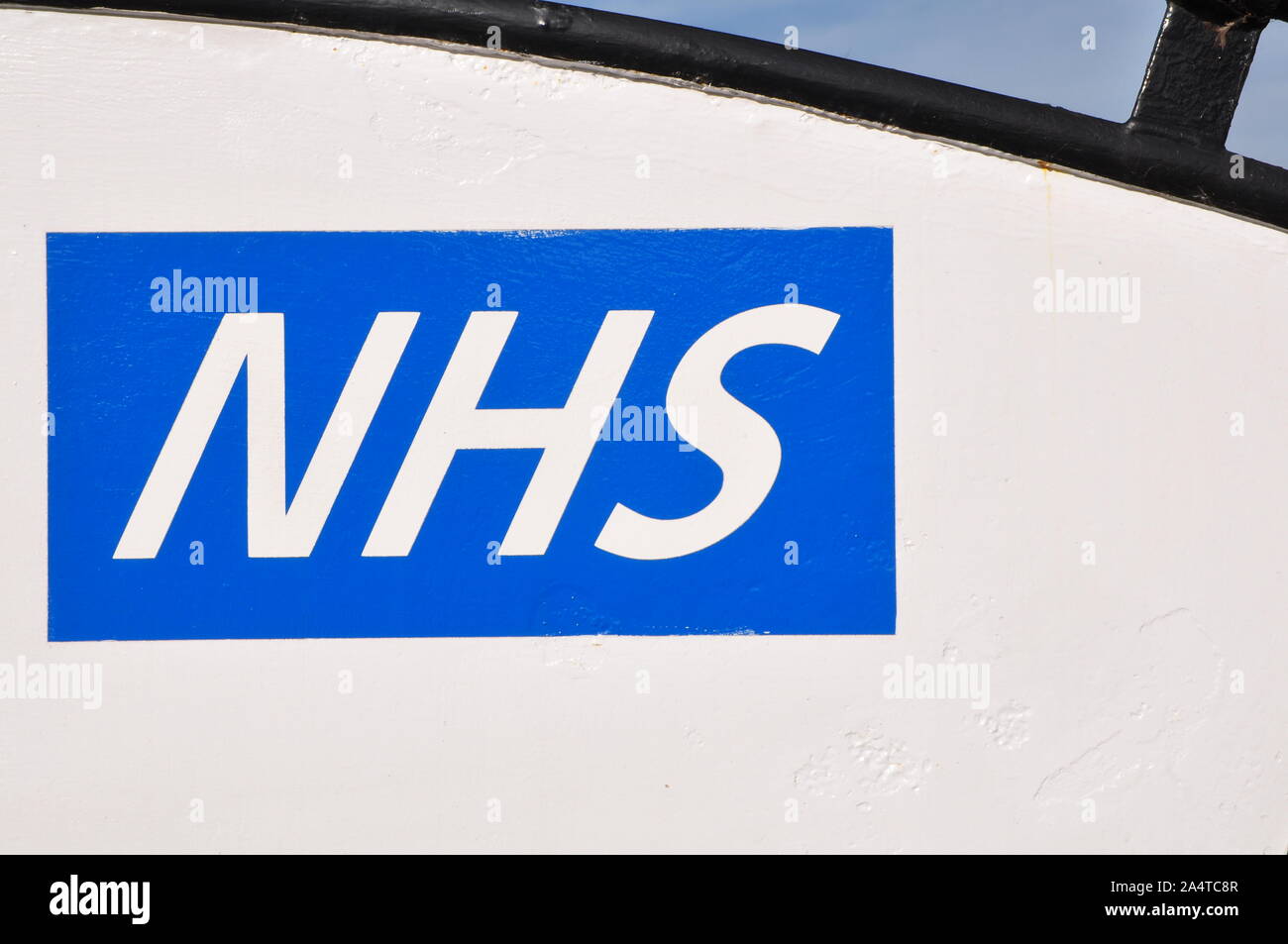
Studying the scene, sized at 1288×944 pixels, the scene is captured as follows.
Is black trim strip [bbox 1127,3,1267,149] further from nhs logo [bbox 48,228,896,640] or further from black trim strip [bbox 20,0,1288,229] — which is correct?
nhs logo [bbox 48,228,896,640]

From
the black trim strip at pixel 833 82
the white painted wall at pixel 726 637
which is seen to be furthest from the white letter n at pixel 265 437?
the black trim strip at pixel 833 82

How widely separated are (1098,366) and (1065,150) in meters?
0.52

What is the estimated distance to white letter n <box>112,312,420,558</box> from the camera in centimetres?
212

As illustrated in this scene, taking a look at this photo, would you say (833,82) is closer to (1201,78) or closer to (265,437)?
(1201,78)

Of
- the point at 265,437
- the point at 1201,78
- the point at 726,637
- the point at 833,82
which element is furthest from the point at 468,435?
the point at 1201,78

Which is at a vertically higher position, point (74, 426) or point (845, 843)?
point (74, 426)

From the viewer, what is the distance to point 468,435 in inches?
84.1

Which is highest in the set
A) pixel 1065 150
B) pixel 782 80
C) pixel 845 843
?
pixel 782 80

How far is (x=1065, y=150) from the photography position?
2176 mm

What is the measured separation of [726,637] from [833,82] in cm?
132

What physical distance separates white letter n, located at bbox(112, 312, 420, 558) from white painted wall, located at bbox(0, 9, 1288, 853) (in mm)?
236

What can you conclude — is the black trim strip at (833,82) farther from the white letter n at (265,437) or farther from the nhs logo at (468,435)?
the white letter n at (265,437)
